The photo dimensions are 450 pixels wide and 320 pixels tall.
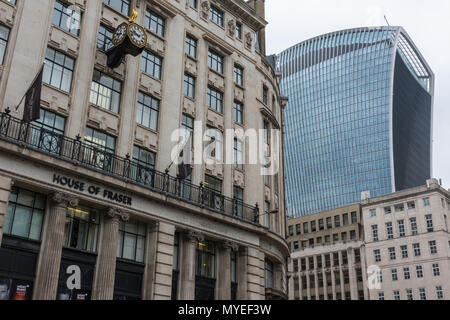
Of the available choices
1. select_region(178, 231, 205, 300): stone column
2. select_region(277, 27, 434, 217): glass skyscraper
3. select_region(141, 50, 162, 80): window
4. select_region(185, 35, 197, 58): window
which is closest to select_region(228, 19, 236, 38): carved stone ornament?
select_region(185, 35, 197, 58): window

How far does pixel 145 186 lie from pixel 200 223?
460cm

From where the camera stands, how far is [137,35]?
27.2 metres

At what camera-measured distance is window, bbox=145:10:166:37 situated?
31.6 meters

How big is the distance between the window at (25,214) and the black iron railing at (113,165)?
2171mm

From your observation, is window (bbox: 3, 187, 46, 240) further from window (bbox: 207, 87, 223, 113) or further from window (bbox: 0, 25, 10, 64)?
window (bbox: 207, 87, 223, 113)

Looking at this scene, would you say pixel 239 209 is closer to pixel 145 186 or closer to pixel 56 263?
pixel 145 186

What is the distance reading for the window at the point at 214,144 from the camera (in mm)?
32500

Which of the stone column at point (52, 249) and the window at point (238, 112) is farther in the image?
the window at point (238, 112)

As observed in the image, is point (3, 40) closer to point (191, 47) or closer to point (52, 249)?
point (52, 249)

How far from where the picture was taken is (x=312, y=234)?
114750mm

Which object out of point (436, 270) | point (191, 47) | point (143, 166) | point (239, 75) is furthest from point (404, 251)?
point (143, 166)

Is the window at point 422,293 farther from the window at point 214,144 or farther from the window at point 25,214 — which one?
the window at point 25,214

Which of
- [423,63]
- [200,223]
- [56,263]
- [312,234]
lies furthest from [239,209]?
[423,63]

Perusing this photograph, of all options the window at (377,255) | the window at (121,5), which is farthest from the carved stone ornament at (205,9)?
the window at (377,255)
